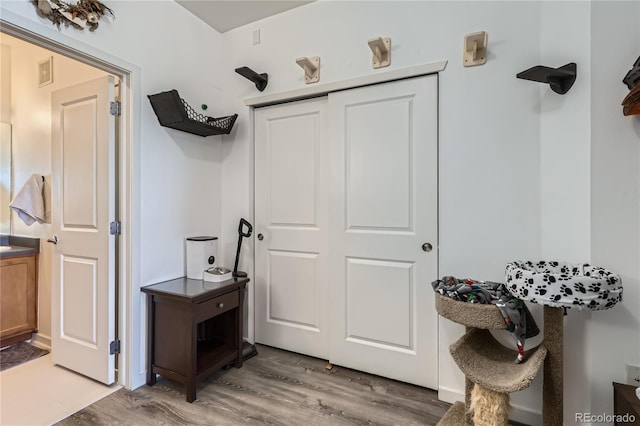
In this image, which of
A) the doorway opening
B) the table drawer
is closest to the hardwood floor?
the doorway opening

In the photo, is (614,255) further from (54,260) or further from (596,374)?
(54,260)

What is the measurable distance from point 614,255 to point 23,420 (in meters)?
3.28

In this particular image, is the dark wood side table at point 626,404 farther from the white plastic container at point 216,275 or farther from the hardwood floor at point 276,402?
the white plastic container at point 216,275

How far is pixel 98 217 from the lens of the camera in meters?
2.12

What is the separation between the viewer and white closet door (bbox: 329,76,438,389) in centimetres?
203

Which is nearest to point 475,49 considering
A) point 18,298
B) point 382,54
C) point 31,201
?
point 382,54

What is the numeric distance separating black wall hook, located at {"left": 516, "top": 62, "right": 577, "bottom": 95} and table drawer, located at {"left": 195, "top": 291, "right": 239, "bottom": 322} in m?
2.22

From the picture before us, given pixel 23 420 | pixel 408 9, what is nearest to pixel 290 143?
pixel 408 9

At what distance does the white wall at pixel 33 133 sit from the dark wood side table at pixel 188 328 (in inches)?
53.4

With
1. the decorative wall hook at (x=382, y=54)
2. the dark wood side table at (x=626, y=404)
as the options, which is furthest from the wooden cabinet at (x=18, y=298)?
the dark wood side table at (x=626, y=404)

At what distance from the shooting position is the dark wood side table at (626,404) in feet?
4.17

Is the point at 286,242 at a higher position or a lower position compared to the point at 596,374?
higher

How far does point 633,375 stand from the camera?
1.46 metres

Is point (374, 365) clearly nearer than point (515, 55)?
No
